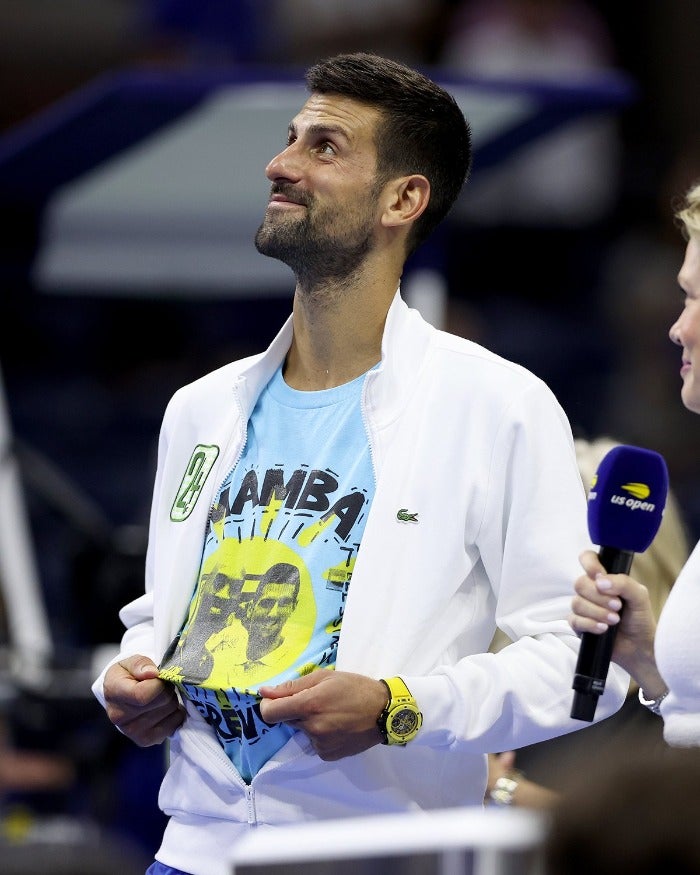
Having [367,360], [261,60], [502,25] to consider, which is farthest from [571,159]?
[367,360]

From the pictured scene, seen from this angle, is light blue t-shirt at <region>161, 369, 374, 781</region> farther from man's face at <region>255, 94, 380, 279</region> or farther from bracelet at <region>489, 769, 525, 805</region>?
bracelet at <region>489, 769, 525, 805</region>

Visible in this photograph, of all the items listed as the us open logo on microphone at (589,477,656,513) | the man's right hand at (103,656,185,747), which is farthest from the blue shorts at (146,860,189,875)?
the us open logo on microphone at (589,477,656,513)

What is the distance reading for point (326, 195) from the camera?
282 cm

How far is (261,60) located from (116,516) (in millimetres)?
2918

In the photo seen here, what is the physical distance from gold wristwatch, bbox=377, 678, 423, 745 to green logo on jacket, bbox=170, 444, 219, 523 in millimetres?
576

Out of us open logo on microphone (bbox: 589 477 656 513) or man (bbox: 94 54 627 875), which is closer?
us open logo on microphone (bbox: 589 477 656 513)

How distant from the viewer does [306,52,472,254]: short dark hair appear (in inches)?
113

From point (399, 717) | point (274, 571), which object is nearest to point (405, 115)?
point (274, 571)

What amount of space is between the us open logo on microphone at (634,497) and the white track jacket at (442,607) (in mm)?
330

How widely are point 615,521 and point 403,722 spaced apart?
499mm

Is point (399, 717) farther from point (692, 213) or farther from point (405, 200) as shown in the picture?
point (405, 200)

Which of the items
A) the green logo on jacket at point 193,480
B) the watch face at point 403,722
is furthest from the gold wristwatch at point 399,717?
the green logo on jacket at point 193,480

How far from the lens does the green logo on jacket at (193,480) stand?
9.20 feet

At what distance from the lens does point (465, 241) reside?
8.02m
